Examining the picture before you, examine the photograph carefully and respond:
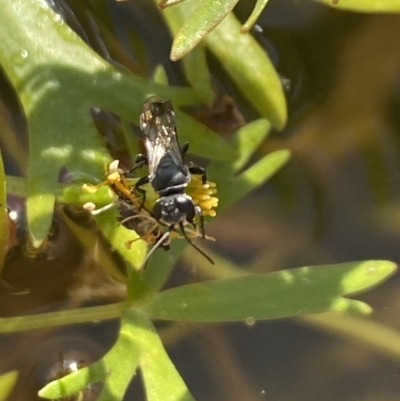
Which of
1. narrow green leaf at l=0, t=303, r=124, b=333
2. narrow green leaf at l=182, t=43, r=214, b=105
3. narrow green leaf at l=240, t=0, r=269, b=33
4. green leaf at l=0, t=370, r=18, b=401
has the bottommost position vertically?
green leaf at l=0, t=370, r=18, b=401

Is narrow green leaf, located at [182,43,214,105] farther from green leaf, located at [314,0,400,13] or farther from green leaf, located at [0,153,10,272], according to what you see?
green leaf, located at [0,153,10,272]

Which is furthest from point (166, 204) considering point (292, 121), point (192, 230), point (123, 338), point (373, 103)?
point (373, 103)

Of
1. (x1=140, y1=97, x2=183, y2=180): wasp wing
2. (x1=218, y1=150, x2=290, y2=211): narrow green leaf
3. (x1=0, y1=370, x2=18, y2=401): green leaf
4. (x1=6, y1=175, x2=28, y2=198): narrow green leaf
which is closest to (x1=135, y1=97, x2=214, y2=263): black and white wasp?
(x1=140, y1=97, x2=183, y2=180): wasp wing

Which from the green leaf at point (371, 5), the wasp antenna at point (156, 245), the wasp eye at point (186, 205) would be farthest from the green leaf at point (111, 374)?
the green leaf at point (371, 5)

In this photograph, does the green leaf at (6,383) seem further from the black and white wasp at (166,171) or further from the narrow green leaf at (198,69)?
the narrow green leaf at (198,69)

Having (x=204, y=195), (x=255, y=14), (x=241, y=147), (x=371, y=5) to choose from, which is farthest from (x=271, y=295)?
(x=371, y=5)
